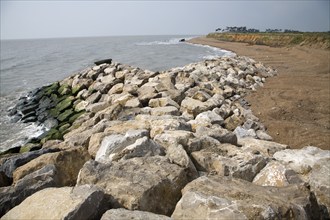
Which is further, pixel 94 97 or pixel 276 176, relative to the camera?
pixel 94 97

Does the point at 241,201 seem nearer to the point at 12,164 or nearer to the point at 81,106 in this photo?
the point at 12,164

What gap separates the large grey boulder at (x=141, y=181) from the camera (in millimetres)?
3273

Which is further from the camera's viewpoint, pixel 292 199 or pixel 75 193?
pixel 292 199

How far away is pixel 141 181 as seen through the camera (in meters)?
3.50

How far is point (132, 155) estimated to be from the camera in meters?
4.38

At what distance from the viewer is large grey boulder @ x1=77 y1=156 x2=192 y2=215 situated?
3273 mm

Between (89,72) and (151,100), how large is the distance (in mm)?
7830

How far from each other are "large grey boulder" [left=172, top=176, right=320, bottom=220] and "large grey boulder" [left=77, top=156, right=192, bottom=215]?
277 millimetres

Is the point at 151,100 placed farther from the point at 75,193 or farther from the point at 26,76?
the point at 26,76

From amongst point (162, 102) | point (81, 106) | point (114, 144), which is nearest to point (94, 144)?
point (114, 144)

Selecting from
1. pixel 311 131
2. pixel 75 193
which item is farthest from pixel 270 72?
pixel 75 193

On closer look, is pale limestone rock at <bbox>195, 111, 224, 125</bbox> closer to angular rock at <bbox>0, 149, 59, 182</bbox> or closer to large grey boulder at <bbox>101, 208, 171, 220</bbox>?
angular rock at <bbox>0, 149, 59, 182</bbox>

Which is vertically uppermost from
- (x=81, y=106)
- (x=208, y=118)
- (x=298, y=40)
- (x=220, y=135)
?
(x=298, y=40)

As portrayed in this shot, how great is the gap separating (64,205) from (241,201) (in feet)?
6.32
